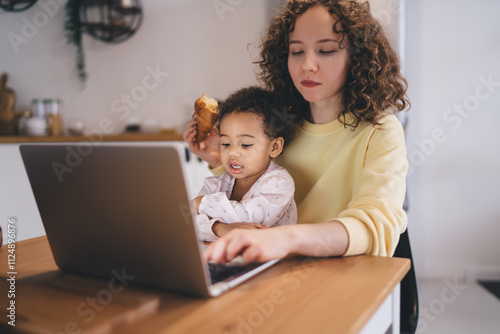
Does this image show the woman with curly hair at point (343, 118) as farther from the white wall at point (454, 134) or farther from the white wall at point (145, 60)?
the white wall at point (145, 60)

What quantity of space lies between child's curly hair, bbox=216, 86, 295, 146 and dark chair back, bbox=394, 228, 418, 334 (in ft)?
1.40

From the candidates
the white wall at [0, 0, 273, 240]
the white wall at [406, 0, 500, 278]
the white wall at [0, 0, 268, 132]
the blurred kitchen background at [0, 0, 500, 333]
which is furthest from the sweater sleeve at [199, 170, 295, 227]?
the white wall at [0, 0, 268, 132]

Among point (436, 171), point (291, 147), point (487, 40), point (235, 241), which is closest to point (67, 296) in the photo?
point (235, 241)

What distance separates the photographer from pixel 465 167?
266 centimetres

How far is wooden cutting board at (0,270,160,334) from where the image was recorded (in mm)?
573

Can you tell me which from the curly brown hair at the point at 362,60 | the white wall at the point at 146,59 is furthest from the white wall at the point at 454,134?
the curly brown hair at the point at 362,60

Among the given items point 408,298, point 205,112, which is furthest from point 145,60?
point 408,298

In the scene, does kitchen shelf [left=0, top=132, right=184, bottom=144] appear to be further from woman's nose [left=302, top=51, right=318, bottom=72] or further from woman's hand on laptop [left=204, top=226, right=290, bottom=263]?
woman's hand on laptop [left=204, top=226, right=290, bottom=263]

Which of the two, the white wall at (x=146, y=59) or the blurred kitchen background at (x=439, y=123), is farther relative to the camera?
the white wall at (x=146, y=59)

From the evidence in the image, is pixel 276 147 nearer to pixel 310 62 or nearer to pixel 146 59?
pixel 310 62

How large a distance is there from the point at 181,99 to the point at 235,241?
2905 mm

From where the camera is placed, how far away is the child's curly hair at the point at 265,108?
1182mm

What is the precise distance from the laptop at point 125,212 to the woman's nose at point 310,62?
0.54 meters

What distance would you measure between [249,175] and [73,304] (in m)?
0.63
